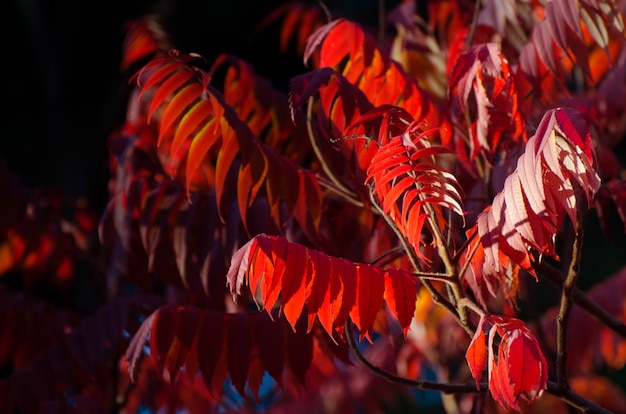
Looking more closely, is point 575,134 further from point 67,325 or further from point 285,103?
point 67,325

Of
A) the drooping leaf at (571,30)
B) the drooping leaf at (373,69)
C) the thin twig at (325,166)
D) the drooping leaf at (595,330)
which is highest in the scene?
the drooping leaf at (571,30)

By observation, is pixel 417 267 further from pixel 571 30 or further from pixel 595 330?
pixel 595 330

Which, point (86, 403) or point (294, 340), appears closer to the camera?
point (294, 340)

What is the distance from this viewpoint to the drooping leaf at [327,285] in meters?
1.14

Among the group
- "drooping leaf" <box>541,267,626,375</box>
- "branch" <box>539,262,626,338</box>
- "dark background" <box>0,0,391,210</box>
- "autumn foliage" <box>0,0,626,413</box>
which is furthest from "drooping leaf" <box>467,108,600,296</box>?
"dark background" <box>0,0,391,210</box>

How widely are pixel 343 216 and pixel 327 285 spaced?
609mm

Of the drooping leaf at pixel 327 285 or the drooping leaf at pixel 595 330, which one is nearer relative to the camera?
the drooping leaf at pixel 327 285

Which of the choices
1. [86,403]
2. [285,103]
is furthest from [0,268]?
[285,103]

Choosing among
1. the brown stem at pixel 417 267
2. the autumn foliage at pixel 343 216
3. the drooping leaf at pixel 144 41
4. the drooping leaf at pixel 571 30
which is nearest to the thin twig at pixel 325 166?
the autumn foliage at pixel 343 216

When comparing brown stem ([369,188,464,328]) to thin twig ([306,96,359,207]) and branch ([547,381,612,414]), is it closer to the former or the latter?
branch ([547,381,612,414])

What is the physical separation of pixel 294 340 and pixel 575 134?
0.64m

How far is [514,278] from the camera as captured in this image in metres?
1.23

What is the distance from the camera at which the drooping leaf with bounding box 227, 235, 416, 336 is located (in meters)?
1.14

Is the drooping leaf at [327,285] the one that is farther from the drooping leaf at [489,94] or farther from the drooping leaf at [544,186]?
the drooping leaf at [489,94]
